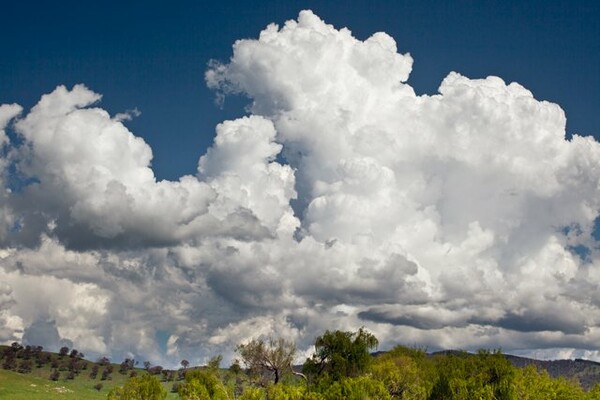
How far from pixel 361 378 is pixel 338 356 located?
1374 cm

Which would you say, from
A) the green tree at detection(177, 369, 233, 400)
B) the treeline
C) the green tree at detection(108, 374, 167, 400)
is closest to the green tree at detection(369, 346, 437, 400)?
the treeline

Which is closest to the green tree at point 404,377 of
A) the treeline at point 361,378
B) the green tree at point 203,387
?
Result: the treeline at point 361,378

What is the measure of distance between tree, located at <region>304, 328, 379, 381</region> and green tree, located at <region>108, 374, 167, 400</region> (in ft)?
105

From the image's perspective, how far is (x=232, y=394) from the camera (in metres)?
133

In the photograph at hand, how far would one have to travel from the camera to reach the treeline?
12119cm

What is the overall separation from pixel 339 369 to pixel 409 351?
169 feet

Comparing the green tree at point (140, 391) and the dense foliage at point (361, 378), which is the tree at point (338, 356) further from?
the green tree at point (140, 391)

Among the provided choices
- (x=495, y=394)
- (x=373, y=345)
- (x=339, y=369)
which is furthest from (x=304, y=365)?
(x=495, y=394)

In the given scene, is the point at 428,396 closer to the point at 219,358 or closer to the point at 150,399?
the point at 219,358

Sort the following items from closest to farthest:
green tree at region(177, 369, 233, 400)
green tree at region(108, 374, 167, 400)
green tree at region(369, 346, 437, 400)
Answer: green tree at region(177, 369, 233, 400) < green tree at region(108, 374, 167, 400) < green tree at region(369, 346, 437, 400)

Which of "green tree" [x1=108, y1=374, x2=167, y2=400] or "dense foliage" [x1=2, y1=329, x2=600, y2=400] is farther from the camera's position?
"green tree" [x1=108, y1=374, x2=167, y2=400]

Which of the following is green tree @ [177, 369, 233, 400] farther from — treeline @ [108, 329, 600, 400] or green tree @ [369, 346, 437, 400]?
green tree @ [369, 346, 437, 400]

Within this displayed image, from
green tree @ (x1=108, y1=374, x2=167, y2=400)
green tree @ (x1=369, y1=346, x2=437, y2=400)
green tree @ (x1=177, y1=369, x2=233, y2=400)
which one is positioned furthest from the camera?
green tree @ (x1=369, y1=346, x2=437, y2=400)

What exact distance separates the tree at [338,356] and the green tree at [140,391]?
32.0 metres
